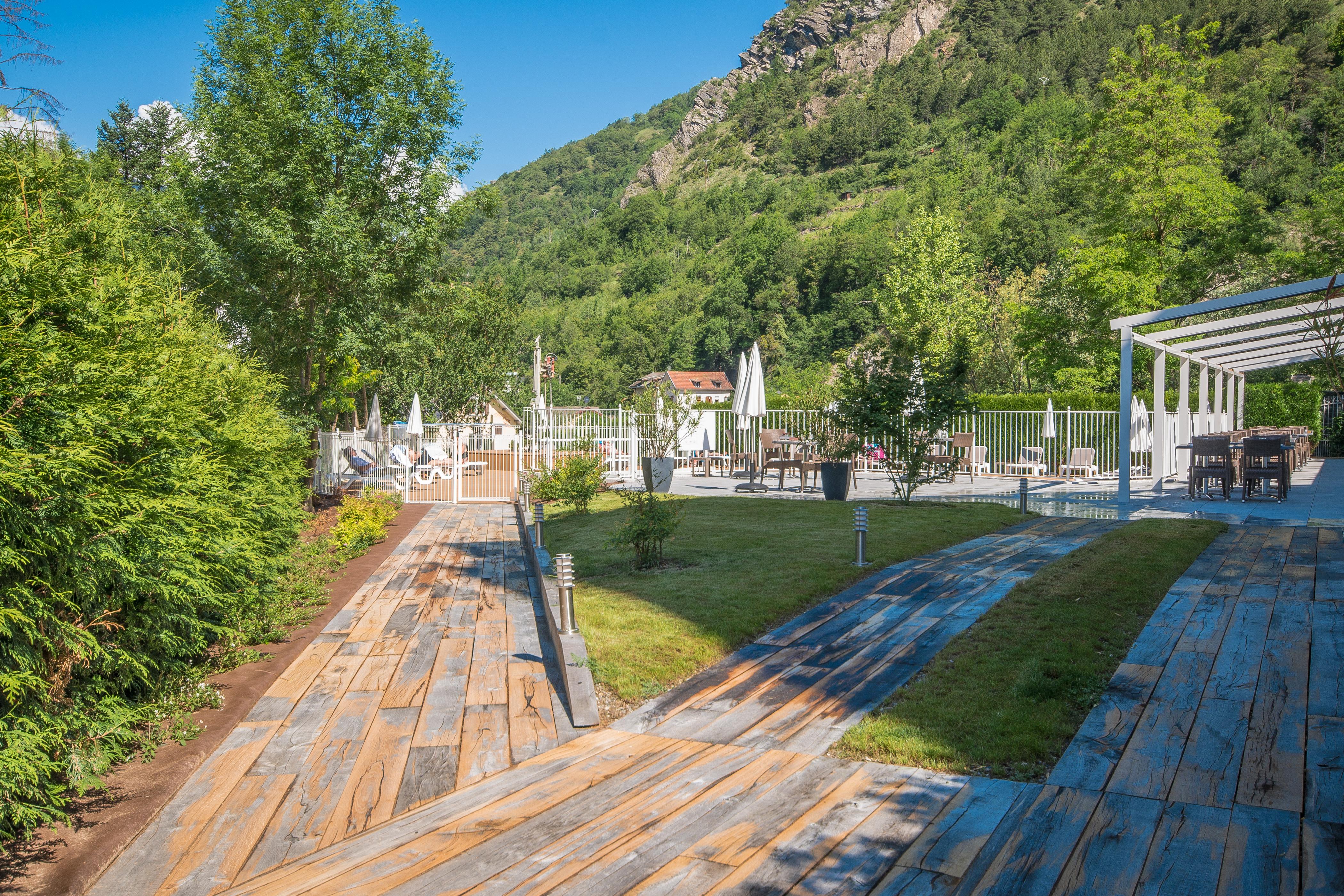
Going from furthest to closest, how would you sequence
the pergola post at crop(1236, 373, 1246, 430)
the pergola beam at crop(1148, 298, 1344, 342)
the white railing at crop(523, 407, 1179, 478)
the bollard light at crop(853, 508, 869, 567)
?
the pergola post at crop(1236, 373, 1246, 430), the white railing at crop(523, 407, 1179, 478), the pergola beam at crop(1148, 298, 1344, 342), the bollard light at crop(853, 508, 869, 567)

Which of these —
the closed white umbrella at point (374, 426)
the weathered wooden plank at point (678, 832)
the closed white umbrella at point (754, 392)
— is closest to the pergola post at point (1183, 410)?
the closed white umbrella at point (754, 392)

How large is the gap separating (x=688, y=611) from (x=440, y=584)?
3.27m

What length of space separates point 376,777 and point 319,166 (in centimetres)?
1481

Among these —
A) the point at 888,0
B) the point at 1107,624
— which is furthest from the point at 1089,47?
the point at 1107,624

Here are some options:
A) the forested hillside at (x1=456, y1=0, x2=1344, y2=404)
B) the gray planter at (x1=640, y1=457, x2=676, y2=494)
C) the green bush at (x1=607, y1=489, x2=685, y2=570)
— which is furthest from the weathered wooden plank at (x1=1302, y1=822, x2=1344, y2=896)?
the forested hillside at (x1=456, y1=0, x2=1344, y2=404)

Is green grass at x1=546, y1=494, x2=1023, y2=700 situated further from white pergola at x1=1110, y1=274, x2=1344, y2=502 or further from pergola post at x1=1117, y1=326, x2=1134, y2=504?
white pergola at x1=1110, y1=274, x2=1344, y2=502

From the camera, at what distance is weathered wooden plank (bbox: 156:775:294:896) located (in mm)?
2826

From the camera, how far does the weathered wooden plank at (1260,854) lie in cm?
255

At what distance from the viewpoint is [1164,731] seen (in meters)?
3.81

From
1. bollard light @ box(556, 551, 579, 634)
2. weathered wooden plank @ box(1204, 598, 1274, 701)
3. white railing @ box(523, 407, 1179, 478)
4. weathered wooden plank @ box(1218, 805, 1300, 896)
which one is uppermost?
white railing @ box(523, 407, 1179, 478)

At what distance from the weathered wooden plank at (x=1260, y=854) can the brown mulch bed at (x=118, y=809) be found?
3.83 metres

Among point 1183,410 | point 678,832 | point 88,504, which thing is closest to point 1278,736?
point 678,832

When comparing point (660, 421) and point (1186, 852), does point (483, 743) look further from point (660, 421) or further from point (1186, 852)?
point (660, 421)

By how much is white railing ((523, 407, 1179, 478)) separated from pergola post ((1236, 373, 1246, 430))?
19.3 ft
